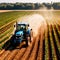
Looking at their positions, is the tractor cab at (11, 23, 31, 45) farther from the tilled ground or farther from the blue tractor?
the tilled ground

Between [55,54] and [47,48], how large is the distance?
1812 mm

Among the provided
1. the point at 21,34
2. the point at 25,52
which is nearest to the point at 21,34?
the point at 21,34

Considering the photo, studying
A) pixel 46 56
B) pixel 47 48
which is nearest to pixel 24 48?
pixel 47 48

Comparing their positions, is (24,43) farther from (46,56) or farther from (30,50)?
(46,56)

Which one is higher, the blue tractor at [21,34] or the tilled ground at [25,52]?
the blue tractor at [21,34]

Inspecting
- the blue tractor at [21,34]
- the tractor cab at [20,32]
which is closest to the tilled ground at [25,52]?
the blue tractor at [21,34]

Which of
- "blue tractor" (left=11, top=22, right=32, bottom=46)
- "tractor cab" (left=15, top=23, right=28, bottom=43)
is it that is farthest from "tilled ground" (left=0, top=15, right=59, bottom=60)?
"tractor cab" (left=15, top=23, right=28, bottom=43)

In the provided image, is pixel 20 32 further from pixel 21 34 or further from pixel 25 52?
pixel 25 52

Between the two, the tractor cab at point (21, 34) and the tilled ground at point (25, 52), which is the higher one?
the tractor cab at point (21, 34)

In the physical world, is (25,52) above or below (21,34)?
below

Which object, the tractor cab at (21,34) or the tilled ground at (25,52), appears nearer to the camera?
the tilled ground at (25,52)

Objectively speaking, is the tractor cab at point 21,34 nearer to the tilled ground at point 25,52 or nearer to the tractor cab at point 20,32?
the tractor cab at point 20,32

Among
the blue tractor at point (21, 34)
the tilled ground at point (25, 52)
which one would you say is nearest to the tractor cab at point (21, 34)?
the blue tractor at point (21, 34)

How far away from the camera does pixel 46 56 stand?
14.6 meters
